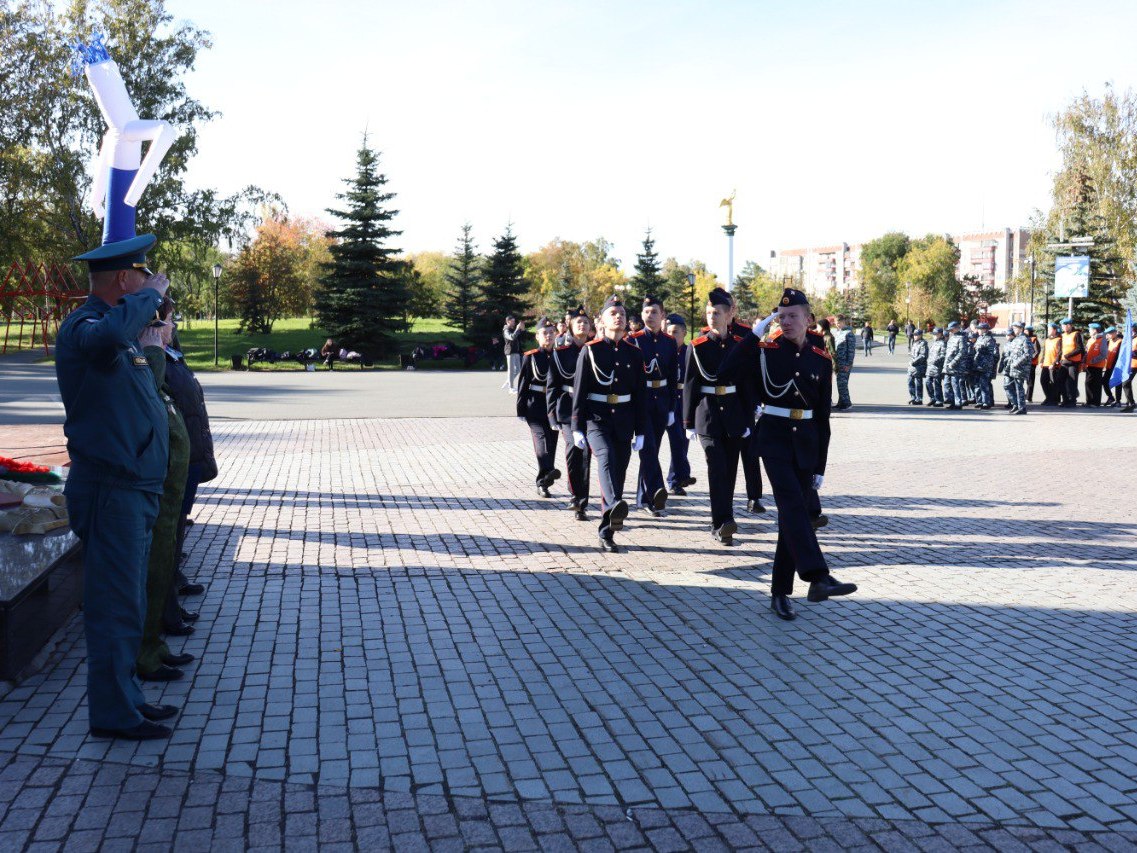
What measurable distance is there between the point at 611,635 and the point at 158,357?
9.92 ft

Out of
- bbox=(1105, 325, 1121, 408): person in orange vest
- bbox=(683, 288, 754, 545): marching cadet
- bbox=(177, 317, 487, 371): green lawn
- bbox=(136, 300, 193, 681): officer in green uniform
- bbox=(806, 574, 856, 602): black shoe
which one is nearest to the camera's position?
bbox=(136, 300, 193, 681): officer in green uniform

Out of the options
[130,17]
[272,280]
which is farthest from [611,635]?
[272,280]

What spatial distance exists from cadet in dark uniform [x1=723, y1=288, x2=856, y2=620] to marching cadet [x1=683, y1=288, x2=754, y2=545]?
1629 mm

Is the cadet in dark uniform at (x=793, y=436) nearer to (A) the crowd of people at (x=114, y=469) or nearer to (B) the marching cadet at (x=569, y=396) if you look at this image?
(B) the marching cadet at (x=569, y=396)

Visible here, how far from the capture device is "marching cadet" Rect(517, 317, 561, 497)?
35.9 feet

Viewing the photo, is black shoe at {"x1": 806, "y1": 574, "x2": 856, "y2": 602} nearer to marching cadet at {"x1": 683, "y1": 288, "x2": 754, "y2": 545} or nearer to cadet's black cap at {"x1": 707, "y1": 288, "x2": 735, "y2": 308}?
marching cadet at {"x1": 683, "y1": 288, "x2": 754, "y2": 545}

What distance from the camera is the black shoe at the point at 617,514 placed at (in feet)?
26.9

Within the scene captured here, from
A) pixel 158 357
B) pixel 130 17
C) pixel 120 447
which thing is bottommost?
pixel 120 447

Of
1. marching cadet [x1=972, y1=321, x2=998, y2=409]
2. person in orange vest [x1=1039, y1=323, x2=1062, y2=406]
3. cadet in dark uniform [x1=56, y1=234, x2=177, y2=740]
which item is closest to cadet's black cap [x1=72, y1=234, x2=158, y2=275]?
Answer: cadet in dark uniform [x1=56, y1=234, x2=177, y2=740]

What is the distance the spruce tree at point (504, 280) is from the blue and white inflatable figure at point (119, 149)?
37155 mm

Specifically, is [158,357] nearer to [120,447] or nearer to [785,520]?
[120,447]

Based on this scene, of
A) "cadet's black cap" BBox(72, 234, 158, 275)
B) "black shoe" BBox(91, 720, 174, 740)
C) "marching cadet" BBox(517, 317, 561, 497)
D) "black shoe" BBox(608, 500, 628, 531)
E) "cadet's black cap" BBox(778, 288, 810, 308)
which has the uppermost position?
"cadet's black cap" BBox(72, 234, 158, 275)

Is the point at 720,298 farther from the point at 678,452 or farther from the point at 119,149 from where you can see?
the point at 119,149

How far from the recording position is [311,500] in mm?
10445
